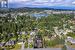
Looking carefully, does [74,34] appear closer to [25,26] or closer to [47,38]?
[47,38]

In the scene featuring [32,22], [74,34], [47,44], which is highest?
[32,22]

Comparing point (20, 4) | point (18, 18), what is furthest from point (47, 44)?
point (20, 4)

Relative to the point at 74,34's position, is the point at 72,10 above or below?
above

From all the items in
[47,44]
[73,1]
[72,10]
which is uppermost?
[73,1]

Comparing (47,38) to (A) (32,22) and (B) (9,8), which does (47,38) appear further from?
(B) (9,8)

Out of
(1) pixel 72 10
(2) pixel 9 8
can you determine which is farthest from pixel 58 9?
(2) pixel 9 8

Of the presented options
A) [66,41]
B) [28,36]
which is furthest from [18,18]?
[66,41]

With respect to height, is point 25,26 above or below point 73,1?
below
